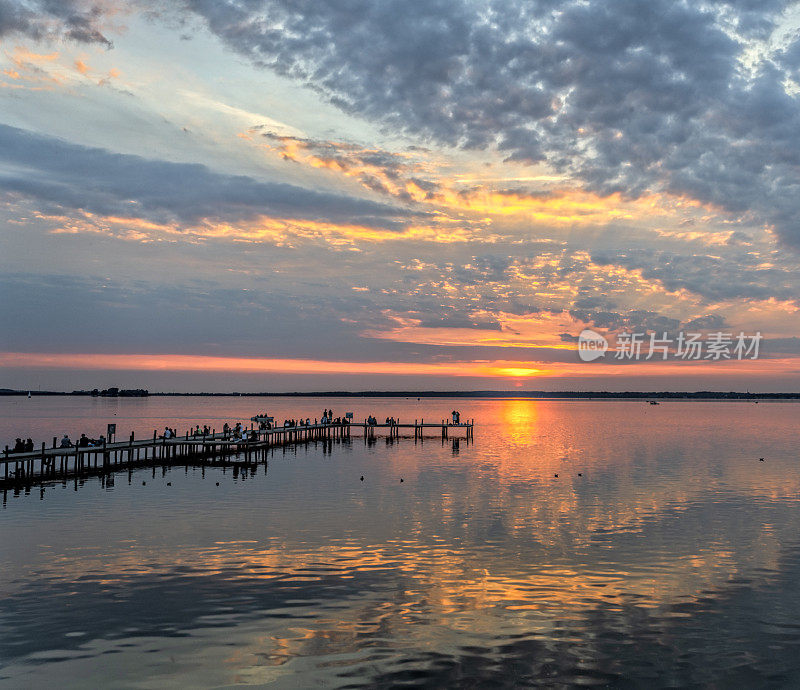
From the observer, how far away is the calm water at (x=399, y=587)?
1628cm

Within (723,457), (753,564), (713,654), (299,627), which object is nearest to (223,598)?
(299,627)

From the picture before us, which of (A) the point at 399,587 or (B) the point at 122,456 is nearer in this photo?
(A) the point at 399,587

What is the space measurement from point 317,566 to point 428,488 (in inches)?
902

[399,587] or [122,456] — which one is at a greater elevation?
[399,587]

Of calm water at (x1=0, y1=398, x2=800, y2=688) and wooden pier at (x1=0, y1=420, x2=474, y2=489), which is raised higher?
calm water at (x1=0, y1=398, x2=800, y2=688)

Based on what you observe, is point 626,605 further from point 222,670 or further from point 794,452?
point 794,452

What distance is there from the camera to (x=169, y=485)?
4891cm

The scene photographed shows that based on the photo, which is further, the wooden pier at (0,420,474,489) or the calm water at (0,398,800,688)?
the wooden pier at (0,420,474,489)

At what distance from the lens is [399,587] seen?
74.6 feet

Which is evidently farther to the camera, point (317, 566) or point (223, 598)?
point (317, 566)

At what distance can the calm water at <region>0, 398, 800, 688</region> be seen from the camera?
16.3 m

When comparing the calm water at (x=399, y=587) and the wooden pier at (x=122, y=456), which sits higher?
the calm water at (x=399, y=587)

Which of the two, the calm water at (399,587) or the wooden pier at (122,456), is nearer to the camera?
the calm water at (399,587)

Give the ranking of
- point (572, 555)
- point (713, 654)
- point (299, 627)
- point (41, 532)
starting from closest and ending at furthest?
point (713, 654), point (299, 627), point (572, 555), point (41, 532)
